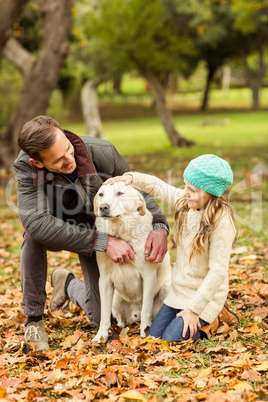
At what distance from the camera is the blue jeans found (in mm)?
3539

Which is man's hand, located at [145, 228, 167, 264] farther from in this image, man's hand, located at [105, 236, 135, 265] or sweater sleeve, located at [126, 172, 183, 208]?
sweater sleeve, located at [126, 172, 183, 208]

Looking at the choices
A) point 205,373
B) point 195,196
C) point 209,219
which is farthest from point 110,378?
point 195,196

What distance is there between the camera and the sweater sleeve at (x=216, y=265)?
11.1 ft

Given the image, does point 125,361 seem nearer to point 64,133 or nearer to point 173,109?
point 64,133

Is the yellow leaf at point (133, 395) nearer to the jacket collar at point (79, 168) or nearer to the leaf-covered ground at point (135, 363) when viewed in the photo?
the leaf-covered ground at point (135, 363)

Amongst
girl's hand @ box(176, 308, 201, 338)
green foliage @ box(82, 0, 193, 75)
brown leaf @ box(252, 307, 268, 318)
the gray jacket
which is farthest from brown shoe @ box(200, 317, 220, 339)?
green foliage @ box(82, 0, 193, 75)

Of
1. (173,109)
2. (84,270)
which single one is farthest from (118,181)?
(173,109)

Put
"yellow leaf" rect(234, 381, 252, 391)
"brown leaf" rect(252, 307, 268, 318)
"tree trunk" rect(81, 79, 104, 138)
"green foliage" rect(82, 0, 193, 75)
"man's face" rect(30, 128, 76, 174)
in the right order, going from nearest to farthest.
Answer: "yellow leaf" rect(234, 381, 252, 391)
"man's face" rect(30, 128, 76, 174)
"brown leaf" rect(252, 307, 268, 318)
"green foliage" rect(82, 0, 193, 75)
"tree trunk" rect(81, 79, 104, 138)

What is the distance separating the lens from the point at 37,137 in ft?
11.4

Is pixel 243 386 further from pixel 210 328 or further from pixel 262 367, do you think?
pixel 210 328

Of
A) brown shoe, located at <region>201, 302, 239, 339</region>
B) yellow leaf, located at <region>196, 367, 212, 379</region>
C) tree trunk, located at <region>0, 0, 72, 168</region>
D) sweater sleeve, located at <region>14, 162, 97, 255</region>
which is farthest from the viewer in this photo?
tree trunk, located at <region>0, 0, 72, 168</region>

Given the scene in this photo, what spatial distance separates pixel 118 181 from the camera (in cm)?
360

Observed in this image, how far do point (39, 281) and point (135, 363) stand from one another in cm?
110

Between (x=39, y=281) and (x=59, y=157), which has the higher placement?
(x=59, y=157)
